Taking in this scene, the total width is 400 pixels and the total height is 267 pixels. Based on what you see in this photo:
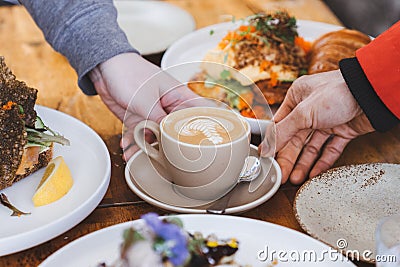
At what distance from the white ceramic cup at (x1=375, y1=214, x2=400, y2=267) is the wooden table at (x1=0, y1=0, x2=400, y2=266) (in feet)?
0.82

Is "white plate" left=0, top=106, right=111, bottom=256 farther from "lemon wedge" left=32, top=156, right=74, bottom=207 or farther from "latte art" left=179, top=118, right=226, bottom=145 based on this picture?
"latte art" left=179, top=118, right=226, bottom=145

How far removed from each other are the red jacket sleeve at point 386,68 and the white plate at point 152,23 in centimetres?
83

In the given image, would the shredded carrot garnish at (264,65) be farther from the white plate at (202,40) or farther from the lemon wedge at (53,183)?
the lemon wedge at (53,183)

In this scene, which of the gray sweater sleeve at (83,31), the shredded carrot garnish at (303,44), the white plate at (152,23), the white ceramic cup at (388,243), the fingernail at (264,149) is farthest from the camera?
the white plate at (152,23)

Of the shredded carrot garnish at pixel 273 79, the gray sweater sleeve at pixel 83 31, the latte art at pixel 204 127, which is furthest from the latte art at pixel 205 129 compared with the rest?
the shredded carrot garnish at pixel 273 79

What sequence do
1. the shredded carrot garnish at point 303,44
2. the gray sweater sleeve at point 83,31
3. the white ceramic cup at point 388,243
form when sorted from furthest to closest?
the shredded carrot garnish at point 303,44
the gray sweater sleeve at point 83,31
the white ceramic cup at point 388,243

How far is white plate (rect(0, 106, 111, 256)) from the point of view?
1011mm

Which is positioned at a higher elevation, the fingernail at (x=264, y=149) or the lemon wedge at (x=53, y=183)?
the fingernail at (x=264, y=149)

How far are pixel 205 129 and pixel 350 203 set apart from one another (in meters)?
0.33

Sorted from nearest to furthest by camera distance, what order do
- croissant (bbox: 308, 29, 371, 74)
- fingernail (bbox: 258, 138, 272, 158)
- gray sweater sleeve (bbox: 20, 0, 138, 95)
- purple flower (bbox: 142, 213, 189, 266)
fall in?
purple flower (bbox: 142, 213, 189, 266) < fingernail (bbox: 258, 138, 272, 158) < gray sweater sleeve (bbox: 20, 0, 138, 95) < croissant (bbox: 308, 29, 371, 74)

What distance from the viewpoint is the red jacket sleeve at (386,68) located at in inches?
47.6

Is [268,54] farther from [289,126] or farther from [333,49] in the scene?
[289,126]

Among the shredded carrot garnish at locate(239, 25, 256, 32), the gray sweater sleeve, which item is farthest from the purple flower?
the shredded carrot garnish at locate(239, 25, 256, 32)

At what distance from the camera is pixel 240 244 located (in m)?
0.96
